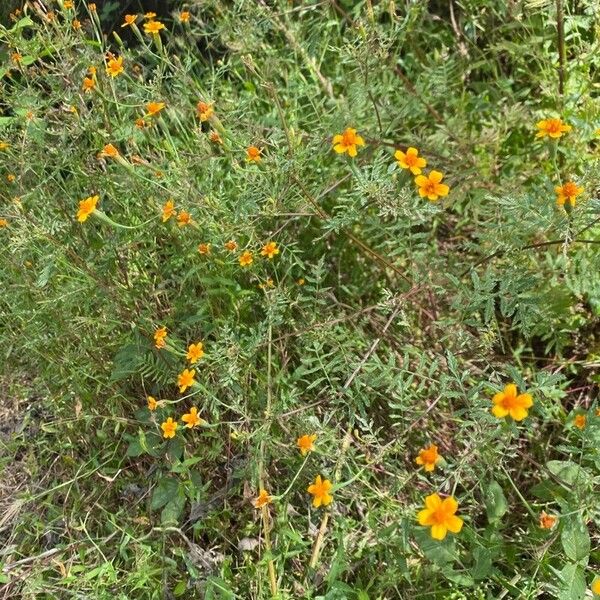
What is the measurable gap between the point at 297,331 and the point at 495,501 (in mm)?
670

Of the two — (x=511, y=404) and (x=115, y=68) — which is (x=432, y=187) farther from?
(x=115, y=68)

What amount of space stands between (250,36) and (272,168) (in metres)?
0.59

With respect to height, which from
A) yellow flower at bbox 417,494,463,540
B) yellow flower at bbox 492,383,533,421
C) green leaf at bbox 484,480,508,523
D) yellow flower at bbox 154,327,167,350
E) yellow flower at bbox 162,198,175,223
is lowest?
green leaf at bbox 484,480,508,523

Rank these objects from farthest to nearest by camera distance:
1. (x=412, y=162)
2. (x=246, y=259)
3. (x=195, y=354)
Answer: (x=246, y=259)
(x=195, y=354)
(x=412, y=162)

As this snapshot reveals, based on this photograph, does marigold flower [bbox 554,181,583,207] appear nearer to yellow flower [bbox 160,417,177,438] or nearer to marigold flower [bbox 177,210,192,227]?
marigold flower [bbox 177,210,192,227]

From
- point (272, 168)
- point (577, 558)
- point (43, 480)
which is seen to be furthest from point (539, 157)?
point (43, 480)

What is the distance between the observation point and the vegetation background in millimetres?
1652

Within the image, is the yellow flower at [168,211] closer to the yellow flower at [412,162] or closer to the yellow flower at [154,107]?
the yellow flower at [154,107]

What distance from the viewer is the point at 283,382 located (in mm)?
1877

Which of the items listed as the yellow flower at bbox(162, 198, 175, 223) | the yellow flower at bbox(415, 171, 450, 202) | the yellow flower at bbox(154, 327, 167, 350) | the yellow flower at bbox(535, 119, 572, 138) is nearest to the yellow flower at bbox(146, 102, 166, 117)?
the yellow flower at bbox(162, 198, 175, 223)

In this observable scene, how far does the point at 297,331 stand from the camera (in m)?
1.89

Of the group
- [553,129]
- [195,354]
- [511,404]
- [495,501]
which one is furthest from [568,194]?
[195,354]

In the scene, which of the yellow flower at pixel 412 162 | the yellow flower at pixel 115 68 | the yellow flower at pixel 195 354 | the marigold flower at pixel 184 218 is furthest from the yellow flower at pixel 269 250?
the yellow flower at pixel 115 68

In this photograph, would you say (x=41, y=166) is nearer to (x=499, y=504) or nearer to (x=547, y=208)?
(x=547, y=208)
